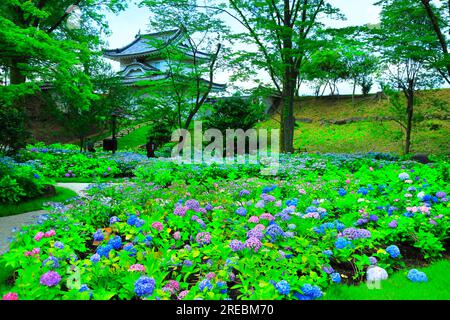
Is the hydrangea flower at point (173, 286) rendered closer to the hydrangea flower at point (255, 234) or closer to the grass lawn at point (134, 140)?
the hydrangea flower at point (255, 234)

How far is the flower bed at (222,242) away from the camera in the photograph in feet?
7.10

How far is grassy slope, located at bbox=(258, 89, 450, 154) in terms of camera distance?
18188 mm

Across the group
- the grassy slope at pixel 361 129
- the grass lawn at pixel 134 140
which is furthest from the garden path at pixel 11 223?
the grass lawn at pixel 134 140

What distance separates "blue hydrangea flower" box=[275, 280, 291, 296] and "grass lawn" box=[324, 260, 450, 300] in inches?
12.8

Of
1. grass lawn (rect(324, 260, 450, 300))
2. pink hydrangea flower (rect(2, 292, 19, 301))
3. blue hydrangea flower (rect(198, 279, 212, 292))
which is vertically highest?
pink hydrangea flower (rect(2, 292, 19, 301))

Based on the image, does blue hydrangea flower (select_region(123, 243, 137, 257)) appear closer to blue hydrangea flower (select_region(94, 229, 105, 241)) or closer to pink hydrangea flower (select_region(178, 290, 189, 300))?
blue hydrangea flower (select_region(94, 229, 105, 241))

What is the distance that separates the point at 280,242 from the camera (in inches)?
112

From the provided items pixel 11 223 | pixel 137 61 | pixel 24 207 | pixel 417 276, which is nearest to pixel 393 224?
pixel 417 276

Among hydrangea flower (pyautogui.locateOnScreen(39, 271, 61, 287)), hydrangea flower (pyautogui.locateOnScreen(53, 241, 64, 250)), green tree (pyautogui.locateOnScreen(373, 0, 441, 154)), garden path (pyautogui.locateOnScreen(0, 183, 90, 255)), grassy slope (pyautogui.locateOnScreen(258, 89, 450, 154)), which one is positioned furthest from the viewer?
grassy slope (pyautogui.locateOnScreen(258, 89, 450, 154))

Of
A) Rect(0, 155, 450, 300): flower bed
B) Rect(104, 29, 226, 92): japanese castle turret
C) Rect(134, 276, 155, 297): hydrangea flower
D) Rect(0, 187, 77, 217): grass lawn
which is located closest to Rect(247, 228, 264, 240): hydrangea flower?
Rect(0, 155, 450, 300): flower bed

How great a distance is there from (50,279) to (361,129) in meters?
22.2

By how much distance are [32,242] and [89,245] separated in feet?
1.49

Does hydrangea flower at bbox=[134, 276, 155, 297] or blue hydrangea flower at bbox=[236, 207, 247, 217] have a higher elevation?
blue hydrangea flower at bbox=[236, 207, 247, 217]
